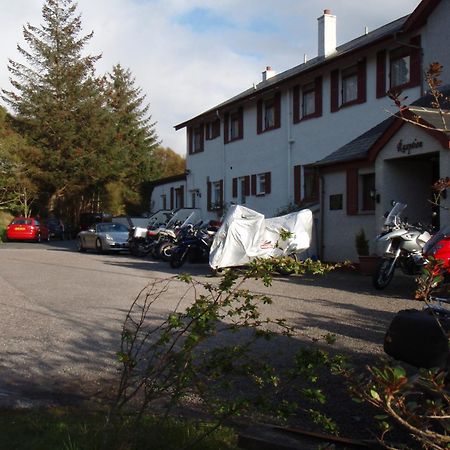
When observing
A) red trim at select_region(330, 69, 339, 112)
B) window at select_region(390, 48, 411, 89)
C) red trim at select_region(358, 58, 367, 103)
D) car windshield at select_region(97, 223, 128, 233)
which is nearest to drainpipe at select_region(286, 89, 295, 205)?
red trim at select_region(330, 69, 339, 112)

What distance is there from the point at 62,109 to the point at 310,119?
28835 millimetres

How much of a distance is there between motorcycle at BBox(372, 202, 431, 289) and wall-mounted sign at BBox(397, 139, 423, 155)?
2.56 m

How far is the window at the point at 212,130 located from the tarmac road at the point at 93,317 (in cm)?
1610

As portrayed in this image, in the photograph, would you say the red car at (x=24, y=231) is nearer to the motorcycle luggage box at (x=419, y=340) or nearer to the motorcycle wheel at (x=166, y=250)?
the motorcycle wheel at (x=166, y=250)

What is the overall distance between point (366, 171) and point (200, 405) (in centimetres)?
1321

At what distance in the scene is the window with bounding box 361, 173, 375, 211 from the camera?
17.8 metres

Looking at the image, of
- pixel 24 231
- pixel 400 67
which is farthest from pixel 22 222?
pixel 400 67

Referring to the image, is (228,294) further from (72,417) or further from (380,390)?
(72,417)

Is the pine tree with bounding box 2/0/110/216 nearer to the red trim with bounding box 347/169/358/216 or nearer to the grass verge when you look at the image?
the red trim with bounding box 347/169/358/216

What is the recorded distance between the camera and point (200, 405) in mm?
5391

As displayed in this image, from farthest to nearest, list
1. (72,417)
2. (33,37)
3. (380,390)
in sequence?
1. (33,37)
2. (72,417)
3. (380,390)

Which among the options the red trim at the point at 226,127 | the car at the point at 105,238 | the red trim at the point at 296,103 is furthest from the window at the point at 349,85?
the car at the point at 105,238

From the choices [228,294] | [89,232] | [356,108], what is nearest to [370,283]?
[356,108]

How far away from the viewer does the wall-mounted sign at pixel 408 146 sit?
1474cm
